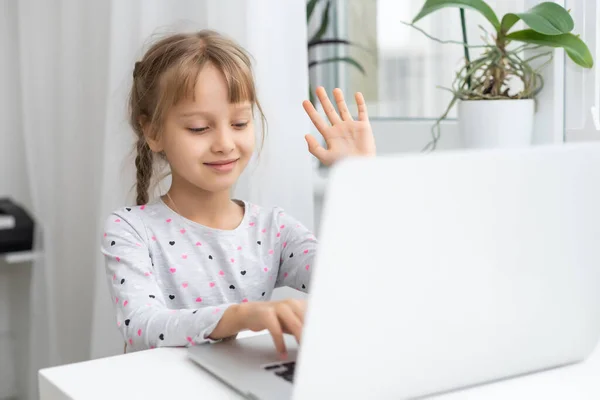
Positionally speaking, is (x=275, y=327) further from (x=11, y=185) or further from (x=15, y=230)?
(x=11, y=185)

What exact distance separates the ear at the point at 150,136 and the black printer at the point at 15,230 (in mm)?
897

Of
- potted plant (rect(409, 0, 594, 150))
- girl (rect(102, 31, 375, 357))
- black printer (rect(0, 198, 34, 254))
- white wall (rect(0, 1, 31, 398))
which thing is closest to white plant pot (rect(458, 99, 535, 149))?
potted plant (rect(409, 0, 594, 150))

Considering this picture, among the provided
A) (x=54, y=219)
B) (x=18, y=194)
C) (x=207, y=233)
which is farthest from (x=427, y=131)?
(x=18, y=194)

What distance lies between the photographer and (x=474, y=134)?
4.46 feet

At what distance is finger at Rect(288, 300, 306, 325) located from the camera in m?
0.70

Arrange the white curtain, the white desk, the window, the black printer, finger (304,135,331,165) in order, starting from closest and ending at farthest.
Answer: the white desk, finger (304,135,331,165), the white curtain, the window, the black printer

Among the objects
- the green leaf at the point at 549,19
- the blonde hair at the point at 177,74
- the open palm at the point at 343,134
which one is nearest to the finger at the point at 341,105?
the open palm at the point at 343,134

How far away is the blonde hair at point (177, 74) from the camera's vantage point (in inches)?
43.9

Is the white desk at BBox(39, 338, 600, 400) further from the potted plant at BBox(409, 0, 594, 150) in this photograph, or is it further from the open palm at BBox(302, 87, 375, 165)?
the potted plant at BBox(409, 0, 594, 150)

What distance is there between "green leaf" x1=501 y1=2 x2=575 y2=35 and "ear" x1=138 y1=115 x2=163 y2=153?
0.63 m

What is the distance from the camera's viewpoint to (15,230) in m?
1.95

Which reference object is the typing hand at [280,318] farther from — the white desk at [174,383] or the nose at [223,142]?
the nose at [223,142]

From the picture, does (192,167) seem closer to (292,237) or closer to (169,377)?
(292,237)

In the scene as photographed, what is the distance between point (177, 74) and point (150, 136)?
12 centimetres
